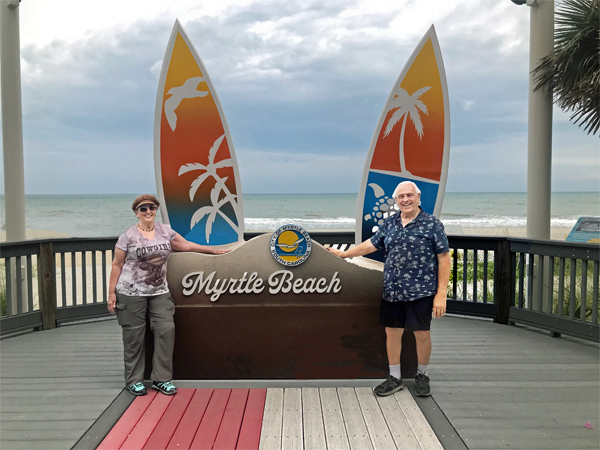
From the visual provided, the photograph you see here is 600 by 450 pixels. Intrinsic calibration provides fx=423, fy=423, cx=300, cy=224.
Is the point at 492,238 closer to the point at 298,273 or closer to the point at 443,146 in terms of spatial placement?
the point at 443,146

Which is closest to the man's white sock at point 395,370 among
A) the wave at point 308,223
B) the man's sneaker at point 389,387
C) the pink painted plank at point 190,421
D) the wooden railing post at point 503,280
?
the man's sneaker at point 389,387

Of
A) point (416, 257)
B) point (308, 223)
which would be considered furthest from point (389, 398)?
point (308, 223)

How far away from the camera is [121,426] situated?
2490 millimetres

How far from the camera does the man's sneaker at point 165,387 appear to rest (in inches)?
113

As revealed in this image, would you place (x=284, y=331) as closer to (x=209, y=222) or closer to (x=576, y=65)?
(x=209, y=222)

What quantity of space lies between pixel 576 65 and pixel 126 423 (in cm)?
589

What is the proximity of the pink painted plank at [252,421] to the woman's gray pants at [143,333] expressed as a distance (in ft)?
2.07

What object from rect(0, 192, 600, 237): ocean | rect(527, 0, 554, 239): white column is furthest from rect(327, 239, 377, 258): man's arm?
rect(0, 192, 600, 237): ocean

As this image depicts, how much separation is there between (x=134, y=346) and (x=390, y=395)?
5.85 ft

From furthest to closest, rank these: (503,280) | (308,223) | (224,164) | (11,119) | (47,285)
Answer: (308,223), (11,119), (503,280), (47,285), (224,164)

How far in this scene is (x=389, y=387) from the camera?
2.87 m

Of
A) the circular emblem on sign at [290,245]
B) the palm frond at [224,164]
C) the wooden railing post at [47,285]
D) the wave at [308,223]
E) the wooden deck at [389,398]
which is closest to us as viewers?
the wooden deck at [389,398]

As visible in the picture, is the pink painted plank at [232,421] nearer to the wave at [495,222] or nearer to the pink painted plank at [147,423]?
the pink painted plank at [147,423]

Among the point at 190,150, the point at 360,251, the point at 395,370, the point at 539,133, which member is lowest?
the point at 395,370
